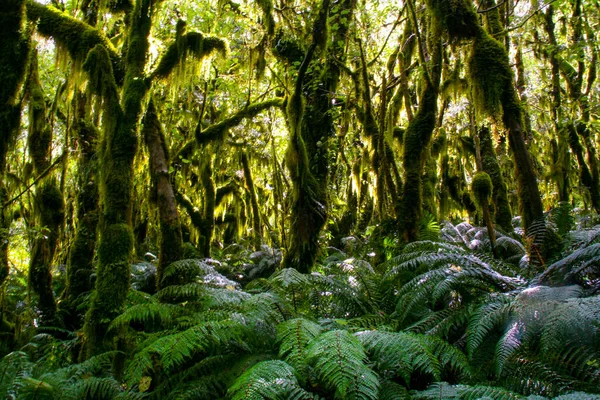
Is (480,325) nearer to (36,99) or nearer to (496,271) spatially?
(496,271)

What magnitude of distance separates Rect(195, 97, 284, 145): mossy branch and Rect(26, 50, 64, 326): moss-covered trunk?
2.69 meters

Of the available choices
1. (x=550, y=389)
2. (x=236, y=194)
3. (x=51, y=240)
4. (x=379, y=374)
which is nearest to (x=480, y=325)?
(x=550, y=389)

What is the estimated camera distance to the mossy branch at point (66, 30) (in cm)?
507

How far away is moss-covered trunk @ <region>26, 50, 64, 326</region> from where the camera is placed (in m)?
6.49

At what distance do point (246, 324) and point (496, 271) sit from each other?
2244mm

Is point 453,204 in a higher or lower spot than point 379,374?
higher

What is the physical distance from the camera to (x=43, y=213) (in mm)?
7215

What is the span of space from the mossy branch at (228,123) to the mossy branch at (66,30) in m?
2.88

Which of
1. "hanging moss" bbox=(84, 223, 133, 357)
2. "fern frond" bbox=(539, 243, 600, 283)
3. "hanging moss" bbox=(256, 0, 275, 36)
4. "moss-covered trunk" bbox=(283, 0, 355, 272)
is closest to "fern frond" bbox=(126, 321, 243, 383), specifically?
"hanging moss" bbox=(84, 223, 133, 357)

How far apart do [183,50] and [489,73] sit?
3953 mm

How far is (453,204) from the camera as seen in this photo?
12211mm

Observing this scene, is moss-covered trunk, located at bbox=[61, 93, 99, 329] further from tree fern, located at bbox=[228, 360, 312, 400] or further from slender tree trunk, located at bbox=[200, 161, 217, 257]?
tree fern, located at bbox=[228, 360, 312, 400]

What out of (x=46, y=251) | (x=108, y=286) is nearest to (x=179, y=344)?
(x=108, y=286)

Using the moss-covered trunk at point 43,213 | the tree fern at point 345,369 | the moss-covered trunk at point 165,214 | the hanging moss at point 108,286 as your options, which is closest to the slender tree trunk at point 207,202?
the moss-covered trunk at point 43,213
